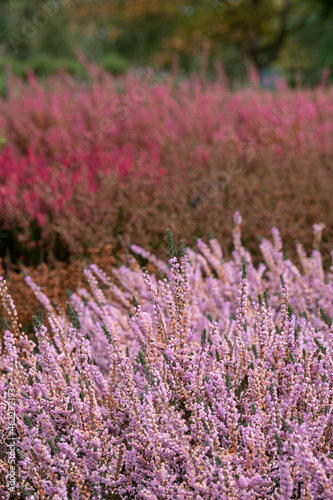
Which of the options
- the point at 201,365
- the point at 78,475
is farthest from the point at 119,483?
the point at 201,365

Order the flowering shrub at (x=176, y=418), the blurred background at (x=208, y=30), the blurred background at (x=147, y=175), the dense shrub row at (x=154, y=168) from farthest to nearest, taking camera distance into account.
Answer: the blurred background at (x=208, y=30) < the dense shrub row at (x=154, y=168) < the blurred background at (x=147, y=175) < the flowering shrub at (x=176, y=418)

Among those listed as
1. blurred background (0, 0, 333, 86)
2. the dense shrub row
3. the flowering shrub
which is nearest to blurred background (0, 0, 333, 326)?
the dense shrub row

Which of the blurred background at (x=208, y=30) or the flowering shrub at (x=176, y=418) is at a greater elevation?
the blurred background at (x=208, y=30)

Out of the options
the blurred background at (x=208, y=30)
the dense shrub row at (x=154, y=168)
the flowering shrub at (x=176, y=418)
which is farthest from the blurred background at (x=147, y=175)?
the blurred background at (x=208, y=30)

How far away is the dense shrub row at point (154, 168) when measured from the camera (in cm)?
493

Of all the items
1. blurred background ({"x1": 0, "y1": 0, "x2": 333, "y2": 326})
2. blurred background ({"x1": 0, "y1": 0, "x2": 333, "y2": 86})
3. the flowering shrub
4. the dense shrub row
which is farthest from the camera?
blurred background ({"x1": 0, "y1": 0, "x2": 333, "y2": 86})

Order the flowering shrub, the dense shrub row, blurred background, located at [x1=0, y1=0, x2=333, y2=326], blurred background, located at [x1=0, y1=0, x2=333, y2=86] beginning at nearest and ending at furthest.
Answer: the flowering shrub
blurred background, located at [x1=0, y1=0, x2=333, y2=326]
the dense shrub row
blurred background, located at [x1=0, y1=0, x2=333, y2=86]

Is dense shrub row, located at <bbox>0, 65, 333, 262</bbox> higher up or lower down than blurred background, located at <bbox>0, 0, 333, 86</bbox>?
lower down

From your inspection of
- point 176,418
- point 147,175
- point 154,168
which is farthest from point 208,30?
point 176,418

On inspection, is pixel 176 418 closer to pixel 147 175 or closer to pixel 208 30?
pixel 147 175

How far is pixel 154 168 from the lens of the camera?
238 inches

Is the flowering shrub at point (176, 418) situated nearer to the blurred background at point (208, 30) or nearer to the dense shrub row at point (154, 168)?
the dense shrub row at point (154, 168)

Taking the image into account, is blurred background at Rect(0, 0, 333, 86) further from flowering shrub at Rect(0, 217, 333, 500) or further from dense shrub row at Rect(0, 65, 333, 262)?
flowering shrub at Rect(0, 217, 333, 500)

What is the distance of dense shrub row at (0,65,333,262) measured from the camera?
16.2 ft
